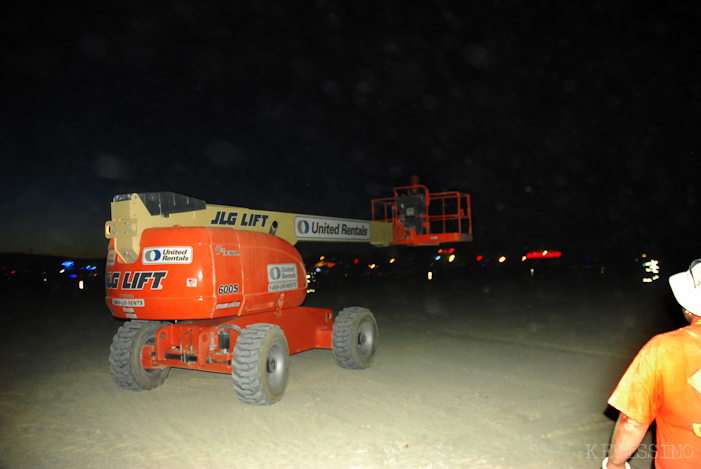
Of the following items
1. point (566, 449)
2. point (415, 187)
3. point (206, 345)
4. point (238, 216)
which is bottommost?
point (566, 449)

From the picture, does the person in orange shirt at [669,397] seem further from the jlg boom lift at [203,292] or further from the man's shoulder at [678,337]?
the jlg boom lift at [203,292]

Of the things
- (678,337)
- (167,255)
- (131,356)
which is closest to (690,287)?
(678,337)

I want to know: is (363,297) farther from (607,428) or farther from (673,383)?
(673,383)

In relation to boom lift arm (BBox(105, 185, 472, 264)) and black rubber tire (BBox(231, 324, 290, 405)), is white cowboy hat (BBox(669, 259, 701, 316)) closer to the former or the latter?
black rubber tire (BBox(231, 324, 290, 405))

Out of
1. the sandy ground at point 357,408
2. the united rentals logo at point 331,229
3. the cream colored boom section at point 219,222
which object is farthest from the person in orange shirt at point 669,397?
the united rentals logo at point 331,229

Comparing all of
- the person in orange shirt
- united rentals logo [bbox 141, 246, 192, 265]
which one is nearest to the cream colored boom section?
united rentals logo [bbox 141, 246, 192, 265]

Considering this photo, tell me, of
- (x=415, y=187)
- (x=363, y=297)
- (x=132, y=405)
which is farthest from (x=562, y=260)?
(x=132, y=405)

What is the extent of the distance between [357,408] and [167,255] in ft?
10.7

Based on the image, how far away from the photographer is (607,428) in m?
6.04

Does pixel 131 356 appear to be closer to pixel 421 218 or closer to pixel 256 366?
pixel 256 366

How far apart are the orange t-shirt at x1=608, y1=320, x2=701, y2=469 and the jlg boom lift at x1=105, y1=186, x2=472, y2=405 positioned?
509 centimetres

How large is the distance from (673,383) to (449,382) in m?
5.93

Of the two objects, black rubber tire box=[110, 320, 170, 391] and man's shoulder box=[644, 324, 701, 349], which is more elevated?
man's shoulder box=[644, 324, 701, 349]

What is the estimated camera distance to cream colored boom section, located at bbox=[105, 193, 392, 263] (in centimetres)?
699
